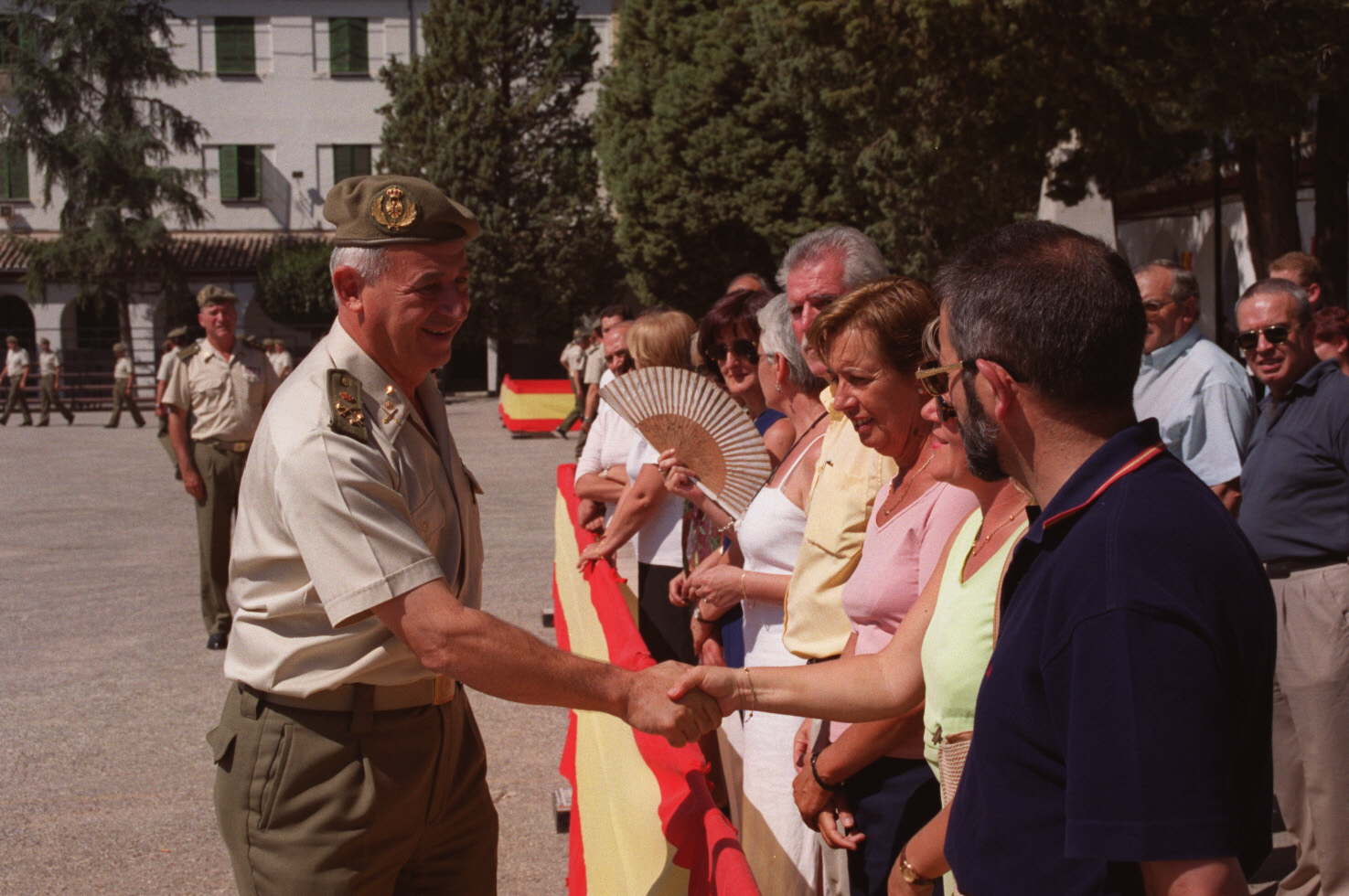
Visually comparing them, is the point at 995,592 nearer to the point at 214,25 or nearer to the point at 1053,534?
the point at 1053,534

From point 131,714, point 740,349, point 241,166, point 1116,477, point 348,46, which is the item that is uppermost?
point 348,46

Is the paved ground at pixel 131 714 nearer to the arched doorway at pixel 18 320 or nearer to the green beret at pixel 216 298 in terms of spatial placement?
the green beret at pixel 216 298

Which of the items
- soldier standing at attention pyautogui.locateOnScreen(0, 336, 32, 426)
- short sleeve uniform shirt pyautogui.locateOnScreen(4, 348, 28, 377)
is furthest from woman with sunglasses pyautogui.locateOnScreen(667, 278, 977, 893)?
short sleeve uniform shirt pyautogui.locateOnScreen(4, 348, 28, 377)

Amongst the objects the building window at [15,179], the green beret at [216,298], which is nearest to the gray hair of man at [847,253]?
the green beret at [216,298]

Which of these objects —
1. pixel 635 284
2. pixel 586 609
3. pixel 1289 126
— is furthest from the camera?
pixel 635 284

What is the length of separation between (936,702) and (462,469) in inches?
50.9

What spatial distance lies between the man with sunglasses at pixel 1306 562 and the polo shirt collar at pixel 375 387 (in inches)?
125

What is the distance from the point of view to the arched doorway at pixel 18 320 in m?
46.3

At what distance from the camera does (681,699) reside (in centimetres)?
323

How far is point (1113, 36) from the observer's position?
38.0 feet

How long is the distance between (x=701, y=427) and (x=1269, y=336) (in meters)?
2.05

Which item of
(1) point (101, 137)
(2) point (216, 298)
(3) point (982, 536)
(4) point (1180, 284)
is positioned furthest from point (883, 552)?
(1) point (101, 137)

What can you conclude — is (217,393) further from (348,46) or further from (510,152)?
(348,46)

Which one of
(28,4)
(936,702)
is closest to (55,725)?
(936,702)
